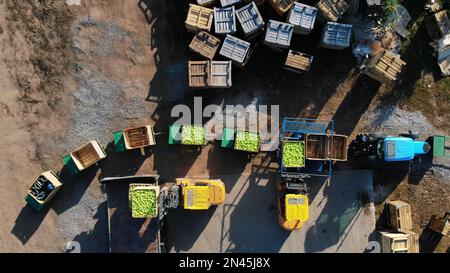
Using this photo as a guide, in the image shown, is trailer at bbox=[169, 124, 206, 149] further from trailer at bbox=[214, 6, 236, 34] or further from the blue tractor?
the blue tractor

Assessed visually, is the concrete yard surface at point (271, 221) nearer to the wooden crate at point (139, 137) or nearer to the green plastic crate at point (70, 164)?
the wooden crate at point (139, 137)

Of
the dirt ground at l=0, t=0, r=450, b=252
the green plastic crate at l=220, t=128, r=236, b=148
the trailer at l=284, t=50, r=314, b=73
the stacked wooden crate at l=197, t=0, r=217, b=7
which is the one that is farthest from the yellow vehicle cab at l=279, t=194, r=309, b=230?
the stacked wooden crate at l=197, t=0, r=217, b=7

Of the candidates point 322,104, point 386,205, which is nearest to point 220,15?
point 322,104

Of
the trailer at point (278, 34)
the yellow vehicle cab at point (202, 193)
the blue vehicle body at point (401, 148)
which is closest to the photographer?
the yellow vehicle cab at point (202, 193)

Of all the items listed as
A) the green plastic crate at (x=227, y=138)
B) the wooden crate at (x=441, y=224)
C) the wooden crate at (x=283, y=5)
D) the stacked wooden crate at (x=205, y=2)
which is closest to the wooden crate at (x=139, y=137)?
the green plastic crate at (x=227, y=138)

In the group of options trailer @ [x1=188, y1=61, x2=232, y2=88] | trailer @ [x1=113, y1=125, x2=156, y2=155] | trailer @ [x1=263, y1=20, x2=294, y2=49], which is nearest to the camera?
trailer @ [x1=263, y1=20, x2=294, y2=49]

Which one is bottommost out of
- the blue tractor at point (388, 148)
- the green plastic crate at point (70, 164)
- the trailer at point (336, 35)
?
the green plastic crate at point (70, 164)

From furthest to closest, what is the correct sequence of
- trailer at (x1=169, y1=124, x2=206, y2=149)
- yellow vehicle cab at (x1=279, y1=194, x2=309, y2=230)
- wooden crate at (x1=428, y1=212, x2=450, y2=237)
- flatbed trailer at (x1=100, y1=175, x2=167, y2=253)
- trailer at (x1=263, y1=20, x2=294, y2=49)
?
wooden crate at (x1=428, y1=212, x2=450, y2=237)
trailer at (x1=169, y1=124, x2=206, y2=149)
trailer at (x1=263, y1=20, x2=294, y2=49)
flatbed trailer at (x1=100, y1=175, x2=167, y2=253)
yellow vehicle cab at (x1=279, y1=194, x2=309, y2=230)
